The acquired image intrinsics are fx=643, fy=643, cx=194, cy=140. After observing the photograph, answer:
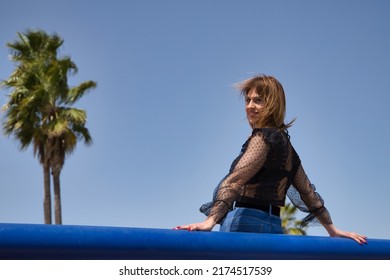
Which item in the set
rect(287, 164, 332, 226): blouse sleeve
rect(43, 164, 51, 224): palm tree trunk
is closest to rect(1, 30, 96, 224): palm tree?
rect(43, 164, 51, 224): palm tree trunk

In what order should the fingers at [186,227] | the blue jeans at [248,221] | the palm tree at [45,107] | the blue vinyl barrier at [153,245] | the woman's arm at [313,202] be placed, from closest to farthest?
1. the blue vinyl barrier at [153,245]
2. the fingers at [186,227]
3. the blue jeans at [248,221]
4. the woman's arm at [313,202]
5. the palm tree at [45,107]

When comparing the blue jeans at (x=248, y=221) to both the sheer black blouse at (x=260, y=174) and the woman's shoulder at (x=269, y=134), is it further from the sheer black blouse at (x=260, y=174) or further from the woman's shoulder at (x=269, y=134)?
the woman's shoulder at (x=269, y=134)

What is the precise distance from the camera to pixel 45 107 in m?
25.9

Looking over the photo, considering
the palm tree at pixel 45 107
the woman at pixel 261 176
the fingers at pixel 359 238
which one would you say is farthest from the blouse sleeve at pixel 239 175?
the palm tree at pixel 45 107

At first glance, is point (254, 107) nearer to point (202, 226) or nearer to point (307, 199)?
point (307, 199)

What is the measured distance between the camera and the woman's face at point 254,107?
302 cm

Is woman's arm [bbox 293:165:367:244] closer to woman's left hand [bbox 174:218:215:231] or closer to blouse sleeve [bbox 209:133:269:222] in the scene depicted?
blouse sleeve [bbox 209:133:269:222]

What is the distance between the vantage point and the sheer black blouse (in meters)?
2.73

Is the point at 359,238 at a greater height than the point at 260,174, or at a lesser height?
lesser

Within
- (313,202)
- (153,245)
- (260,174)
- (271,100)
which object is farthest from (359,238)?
(153,245)

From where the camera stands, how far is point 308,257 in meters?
2.62
